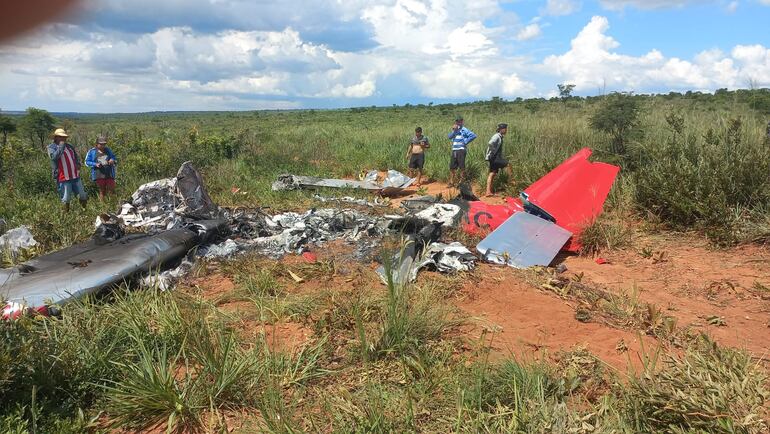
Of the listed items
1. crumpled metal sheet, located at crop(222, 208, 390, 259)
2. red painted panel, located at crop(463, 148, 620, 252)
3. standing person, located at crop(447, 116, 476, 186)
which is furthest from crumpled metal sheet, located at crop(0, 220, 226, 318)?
standing person, located at crop(447, 116, 476, 186)

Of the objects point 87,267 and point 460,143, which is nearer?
point 87,267

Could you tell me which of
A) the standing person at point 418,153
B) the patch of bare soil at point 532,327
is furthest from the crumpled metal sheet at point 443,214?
the standing person at point 418,153

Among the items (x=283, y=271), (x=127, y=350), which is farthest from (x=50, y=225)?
(x=127, y=350)

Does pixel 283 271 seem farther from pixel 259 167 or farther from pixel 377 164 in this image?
pixel 377 164

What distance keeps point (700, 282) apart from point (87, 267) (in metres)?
6.19

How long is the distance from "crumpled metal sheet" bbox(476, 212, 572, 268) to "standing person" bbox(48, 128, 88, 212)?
20.4 ft

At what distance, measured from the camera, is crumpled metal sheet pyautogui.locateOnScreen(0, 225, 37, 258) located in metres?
5.25

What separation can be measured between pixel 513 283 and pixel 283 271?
7.86ft

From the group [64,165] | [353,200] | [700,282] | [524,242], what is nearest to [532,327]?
[524,242]

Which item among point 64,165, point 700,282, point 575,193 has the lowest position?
point 700,282

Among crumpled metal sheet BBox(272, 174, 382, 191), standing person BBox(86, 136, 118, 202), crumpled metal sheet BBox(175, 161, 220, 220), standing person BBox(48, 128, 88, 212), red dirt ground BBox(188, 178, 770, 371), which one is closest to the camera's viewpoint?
red dirt ground BBox(188, 178, 770, 371)

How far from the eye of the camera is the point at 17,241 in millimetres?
5445

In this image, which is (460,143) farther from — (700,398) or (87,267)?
(700,398)

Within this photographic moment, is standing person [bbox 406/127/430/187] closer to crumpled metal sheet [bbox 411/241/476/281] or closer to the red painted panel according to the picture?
the red painted panel
